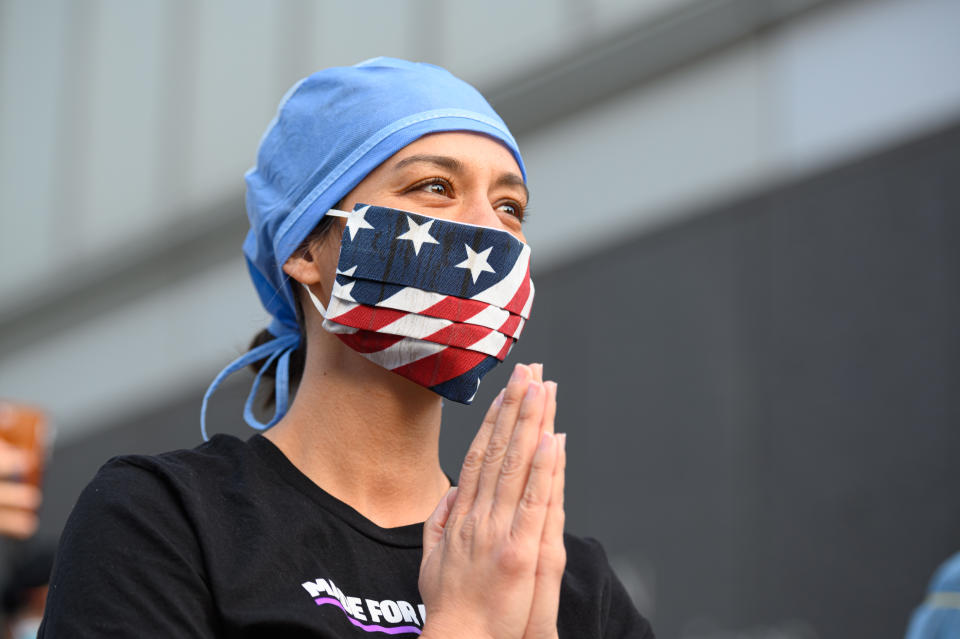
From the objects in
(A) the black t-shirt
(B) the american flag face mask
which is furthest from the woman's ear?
(A) the black t-shirt

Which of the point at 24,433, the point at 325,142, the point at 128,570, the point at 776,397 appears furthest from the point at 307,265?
the point at 776,397

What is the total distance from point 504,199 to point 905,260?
3928 mm

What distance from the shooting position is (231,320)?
31.1ft

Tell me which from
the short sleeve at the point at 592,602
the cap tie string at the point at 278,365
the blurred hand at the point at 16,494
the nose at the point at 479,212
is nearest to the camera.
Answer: the short sleeve at the point at 592,602

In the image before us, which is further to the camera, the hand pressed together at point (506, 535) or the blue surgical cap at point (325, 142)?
the blue surgical cap at point (325, 142)

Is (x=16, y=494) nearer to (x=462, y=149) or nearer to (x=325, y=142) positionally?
(x=325, y=142)

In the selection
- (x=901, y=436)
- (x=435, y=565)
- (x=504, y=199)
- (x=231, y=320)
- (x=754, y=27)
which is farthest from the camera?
(x=231, y=320)

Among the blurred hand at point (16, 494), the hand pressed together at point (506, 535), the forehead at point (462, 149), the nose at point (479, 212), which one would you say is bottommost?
the blurred hand at point (16, 494)

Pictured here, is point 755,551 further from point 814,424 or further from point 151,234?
point 151,234

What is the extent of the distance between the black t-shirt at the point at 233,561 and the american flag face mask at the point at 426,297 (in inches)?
11.3

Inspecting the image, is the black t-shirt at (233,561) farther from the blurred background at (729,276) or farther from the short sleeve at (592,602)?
the blurred background at (729,276)

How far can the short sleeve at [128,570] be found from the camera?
1.77 metres

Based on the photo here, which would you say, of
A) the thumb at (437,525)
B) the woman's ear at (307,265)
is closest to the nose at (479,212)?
the woman's ear at (307,265)

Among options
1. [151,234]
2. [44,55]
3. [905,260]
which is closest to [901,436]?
[905,260]
